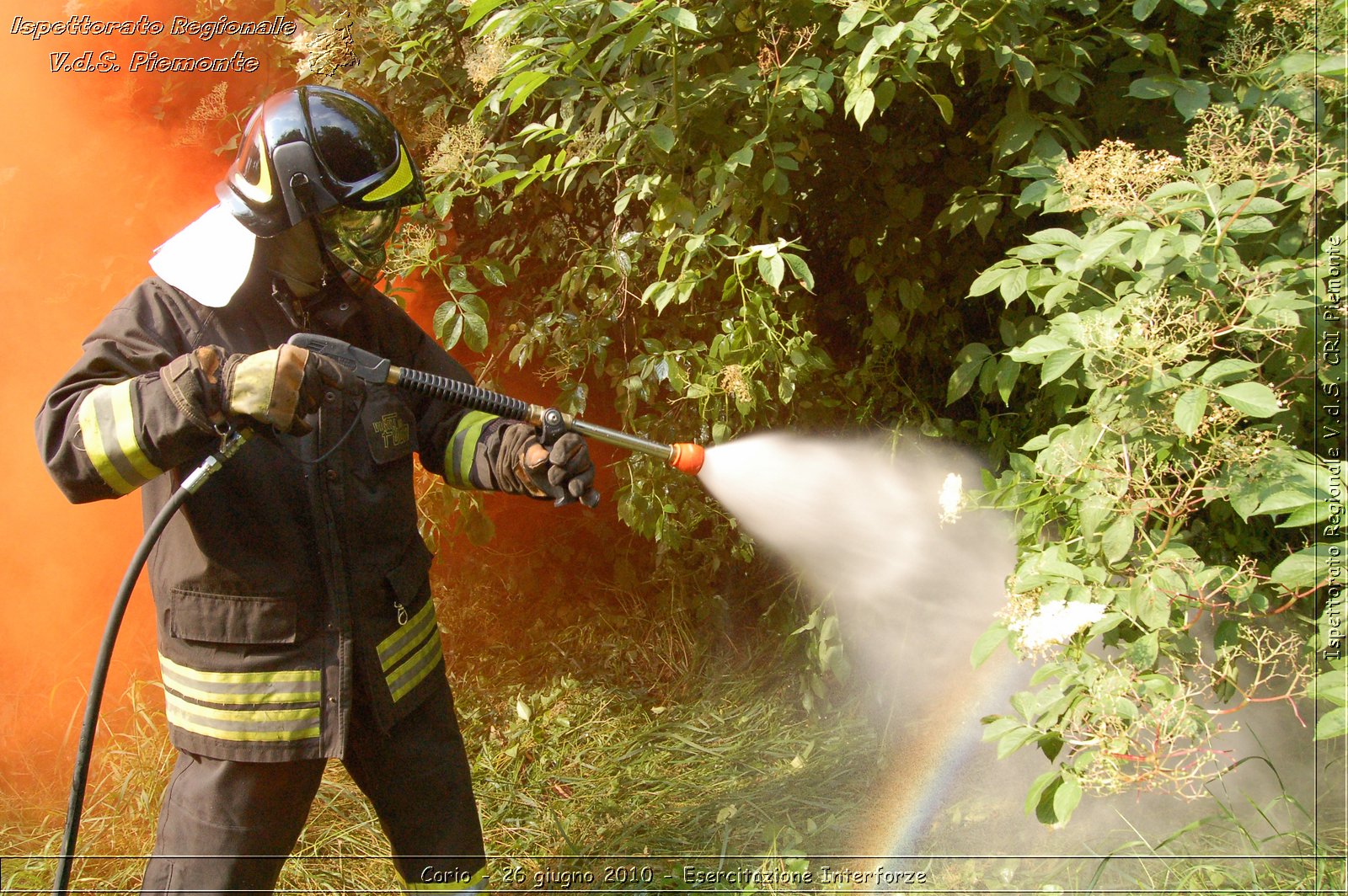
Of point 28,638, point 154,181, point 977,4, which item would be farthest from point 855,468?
point 28,638

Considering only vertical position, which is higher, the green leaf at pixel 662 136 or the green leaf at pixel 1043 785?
the green leaf at pixel 662 136

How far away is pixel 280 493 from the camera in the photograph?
1939 mm

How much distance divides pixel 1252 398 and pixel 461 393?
1588 mm

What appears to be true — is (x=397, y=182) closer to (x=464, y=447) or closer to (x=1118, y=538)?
(x=464, y=447)

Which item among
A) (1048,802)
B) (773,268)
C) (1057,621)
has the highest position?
(773,268)

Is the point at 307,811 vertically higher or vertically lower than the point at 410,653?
lower

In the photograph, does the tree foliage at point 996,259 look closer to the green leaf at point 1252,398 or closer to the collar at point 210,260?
the green leaf at point 1252,398

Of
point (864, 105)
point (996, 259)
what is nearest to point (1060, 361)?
point (864, 105)

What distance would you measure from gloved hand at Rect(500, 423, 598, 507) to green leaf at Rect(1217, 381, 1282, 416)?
1342mm

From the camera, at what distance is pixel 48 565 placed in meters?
3.32

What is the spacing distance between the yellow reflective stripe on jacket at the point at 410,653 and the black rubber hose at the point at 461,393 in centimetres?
57

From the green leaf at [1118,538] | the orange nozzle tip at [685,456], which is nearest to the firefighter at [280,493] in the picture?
the orange nozzle tip at [685,456]

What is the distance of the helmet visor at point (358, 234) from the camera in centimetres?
203

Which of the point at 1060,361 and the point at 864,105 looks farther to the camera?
the point at 864,105
